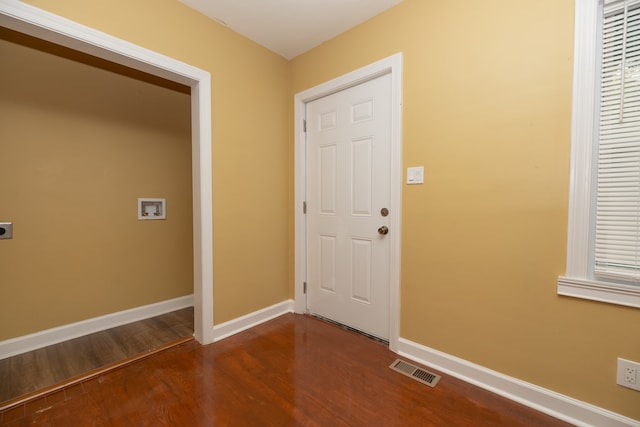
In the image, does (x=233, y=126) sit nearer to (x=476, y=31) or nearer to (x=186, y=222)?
(x=186, y=222)

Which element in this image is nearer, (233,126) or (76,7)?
(76,7)

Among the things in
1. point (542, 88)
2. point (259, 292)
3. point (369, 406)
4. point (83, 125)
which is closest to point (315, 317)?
point (259, 292)

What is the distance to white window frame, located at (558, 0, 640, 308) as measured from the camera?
132 cm

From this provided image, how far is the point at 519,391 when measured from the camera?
154cm

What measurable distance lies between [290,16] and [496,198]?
203 cm

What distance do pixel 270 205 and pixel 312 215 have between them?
43 cm

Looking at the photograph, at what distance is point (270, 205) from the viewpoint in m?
2.67

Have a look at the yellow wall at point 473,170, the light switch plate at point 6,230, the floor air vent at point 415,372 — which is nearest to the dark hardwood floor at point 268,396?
the floor air vent at point 415,372

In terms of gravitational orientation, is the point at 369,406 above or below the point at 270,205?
Answer: below

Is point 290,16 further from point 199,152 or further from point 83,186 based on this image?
point 83,186

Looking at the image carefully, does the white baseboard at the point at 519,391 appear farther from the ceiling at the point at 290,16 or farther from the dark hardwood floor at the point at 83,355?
the ceiling at the point at 290,16

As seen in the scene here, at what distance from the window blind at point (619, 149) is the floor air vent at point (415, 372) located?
1089mm

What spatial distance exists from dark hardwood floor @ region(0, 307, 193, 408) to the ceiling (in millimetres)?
2680

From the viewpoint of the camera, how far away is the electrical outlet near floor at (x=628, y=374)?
125cm
